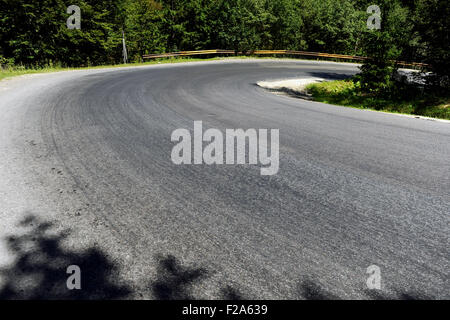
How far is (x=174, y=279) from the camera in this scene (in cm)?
209

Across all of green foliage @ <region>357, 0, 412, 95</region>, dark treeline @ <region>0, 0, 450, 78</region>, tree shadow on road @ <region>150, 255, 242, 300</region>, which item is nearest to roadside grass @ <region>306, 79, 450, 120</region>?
green foliage @ <region>357, 0, 412, 95</region>

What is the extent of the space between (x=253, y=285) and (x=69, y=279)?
138cm

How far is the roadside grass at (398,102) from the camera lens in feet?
29.5

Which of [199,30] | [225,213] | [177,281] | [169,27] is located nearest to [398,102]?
[225,213]

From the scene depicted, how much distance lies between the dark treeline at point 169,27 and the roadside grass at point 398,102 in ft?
35.1

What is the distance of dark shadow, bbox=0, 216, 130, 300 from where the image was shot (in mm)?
1949

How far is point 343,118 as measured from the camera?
23.4 ft

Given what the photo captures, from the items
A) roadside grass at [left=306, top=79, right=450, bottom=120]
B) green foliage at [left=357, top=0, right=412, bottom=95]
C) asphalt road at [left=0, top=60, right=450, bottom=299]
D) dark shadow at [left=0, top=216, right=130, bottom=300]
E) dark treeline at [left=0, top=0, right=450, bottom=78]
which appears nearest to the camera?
dark shadow at [left=0, top=216, right=130, bottom=300]

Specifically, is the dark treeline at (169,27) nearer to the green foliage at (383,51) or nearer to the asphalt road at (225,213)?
the green foliage at (383,51)

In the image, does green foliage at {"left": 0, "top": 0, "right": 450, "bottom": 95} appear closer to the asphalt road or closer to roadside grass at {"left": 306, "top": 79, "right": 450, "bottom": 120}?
roadside grass at {"left": 306, "top": 79, "right": 450, "bottom": 120}

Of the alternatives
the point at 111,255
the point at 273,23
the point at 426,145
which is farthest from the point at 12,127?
the point at 273,23

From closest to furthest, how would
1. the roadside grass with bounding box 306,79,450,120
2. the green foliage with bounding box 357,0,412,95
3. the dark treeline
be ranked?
the roadside grass with bounding box 306,79,450,120 → the green foliage with bounding box 357,0,412,95 → the dark treeline

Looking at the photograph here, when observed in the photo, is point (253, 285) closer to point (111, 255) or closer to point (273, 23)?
point (111, 255)

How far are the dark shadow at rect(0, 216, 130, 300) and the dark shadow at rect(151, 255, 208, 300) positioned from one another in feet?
0.80
